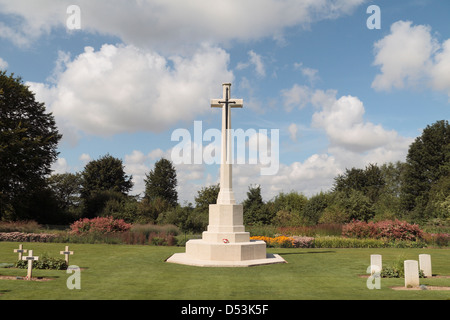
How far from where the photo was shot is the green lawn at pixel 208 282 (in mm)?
9016

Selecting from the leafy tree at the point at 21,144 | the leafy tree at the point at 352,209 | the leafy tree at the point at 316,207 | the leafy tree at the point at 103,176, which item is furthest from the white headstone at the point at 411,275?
the leafy tree at the point at 103,176

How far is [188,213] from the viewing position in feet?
109

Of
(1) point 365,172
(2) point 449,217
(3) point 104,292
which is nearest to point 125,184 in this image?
(1) point 365,172

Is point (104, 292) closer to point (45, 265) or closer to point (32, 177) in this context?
point (45, 265)

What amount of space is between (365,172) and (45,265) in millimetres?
56010

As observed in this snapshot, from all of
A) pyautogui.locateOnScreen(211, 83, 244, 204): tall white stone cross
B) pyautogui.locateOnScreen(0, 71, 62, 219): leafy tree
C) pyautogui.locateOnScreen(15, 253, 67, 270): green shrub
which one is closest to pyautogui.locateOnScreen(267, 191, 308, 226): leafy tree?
pyautogui.locateOnScreen(211, 83, 244, 204): tall white stone cross

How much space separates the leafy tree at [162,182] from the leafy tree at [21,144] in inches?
980

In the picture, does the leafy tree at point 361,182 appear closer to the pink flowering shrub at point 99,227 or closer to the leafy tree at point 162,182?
the leafy tree at point 162,182

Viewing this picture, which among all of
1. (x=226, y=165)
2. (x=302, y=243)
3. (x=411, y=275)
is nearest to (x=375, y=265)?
(x=411, y=275)

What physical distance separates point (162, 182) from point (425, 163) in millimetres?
40914

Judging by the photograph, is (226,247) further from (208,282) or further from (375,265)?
(375,265)
